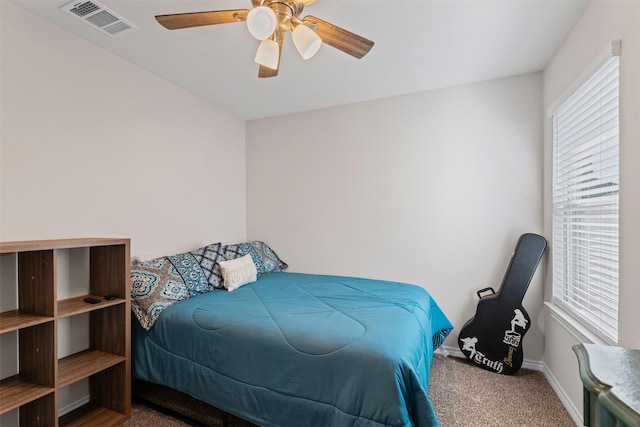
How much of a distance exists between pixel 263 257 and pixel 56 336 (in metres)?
1.87

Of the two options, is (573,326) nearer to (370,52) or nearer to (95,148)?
(370,52)

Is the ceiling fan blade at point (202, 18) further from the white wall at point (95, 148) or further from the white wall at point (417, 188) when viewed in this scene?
the white wall at point (417, 188)

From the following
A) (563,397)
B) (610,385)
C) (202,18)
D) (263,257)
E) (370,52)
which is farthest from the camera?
(263,257)

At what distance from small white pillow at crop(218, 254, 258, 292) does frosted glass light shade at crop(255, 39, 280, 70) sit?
5.66 feet

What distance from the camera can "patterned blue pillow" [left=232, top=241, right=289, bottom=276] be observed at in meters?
3.13

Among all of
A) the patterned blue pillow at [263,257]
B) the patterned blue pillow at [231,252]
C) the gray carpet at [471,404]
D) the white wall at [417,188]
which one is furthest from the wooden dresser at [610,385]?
the patterned blue pillow at [263,257]

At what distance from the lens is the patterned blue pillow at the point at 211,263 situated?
2552 millimetres

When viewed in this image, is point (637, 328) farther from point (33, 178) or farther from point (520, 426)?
point (33, 178)

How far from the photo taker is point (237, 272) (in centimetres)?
265

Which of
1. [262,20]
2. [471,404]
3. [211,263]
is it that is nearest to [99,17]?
[262,20]

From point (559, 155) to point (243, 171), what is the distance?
10.4 feet

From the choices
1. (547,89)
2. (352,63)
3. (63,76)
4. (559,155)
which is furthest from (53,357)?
(547,89)

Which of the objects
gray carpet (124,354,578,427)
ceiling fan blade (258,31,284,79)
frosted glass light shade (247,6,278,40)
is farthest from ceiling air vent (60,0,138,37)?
gray carpet (124,354,578,427)

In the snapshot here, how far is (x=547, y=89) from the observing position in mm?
2426
